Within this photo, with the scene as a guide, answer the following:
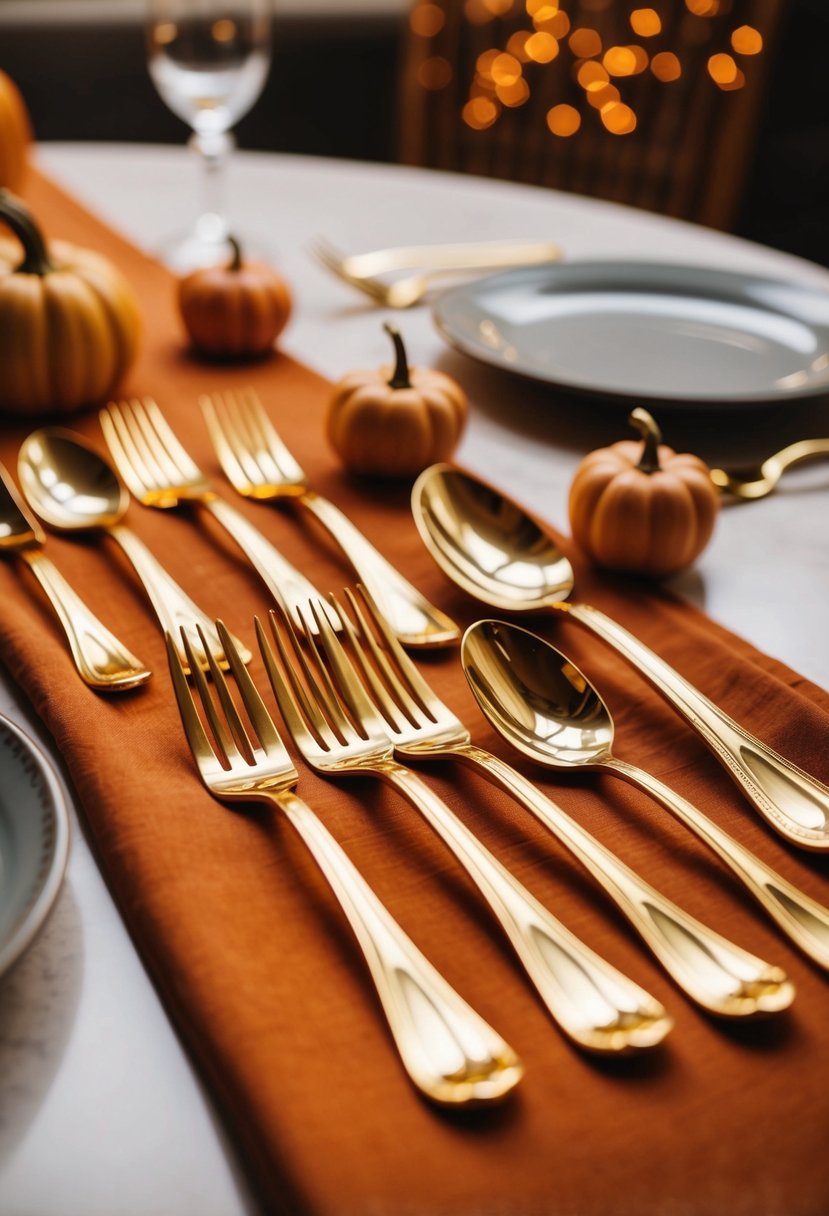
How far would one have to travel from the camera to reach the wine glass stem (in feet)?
3.87

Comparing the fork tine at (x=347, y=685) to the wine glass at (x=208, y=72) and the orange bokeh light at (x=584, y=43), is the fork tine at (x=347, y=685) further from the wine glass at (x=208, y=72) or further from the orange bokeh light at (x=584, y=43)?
the orange bokeh light at (x=584, y=43)

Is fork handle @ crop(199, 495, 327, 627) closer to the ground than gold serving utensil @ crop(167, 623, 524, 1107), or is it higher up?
higher up

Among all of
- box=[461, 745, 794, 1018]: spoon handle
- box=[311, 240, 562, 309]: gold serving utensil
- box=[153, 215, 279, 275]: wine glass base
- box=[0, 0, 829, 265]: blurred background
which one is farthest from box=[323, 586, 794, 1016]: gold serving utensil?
box=[0, 0, 829, 265]: blurred background

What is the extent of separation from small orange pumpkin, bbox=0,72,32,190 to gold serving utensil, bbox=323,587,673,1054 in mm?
849

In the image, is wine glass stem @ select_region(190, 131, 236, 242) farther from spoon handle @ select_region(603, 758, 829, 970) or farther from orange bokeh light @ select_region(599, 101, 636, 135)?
spoon handle @ select_region(603, 758, 829, 970)


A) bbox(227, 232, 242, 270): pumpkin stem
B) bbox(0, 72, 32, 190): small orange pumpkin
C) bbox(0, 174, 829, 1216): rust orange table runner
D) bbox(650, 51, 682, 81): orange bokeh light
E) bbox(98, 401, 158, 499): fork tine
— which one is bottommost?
bbox(0, 174, 829, 1216): rust orange table runner

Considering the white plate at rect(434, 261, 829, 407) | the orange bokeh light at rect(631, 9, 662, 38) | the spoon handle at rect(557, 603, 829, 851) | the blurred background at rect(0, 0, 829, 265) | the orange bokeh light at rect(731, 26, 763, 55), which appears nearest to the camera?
the spoon handle at rect(557, 603, 829, 851)

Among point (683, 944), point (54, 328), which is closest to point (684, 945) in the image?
point (683, 944)

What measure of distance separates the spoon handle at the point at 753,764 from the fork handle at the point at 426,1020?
17 centimetres

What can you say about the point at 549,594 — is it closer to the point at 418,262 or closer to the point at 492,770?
the point at 492,770

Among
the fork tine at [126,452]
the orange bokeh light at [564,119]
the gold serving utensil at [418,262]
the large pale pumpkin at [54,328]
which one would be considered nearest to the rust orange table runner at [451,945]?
the fork tine at [126,452]

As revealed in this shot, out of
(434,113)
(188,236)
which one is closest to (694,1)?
(434,113)

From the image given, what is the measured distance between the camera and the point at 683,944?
1.29 feet

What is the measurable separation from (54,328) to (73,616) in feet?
1.11
